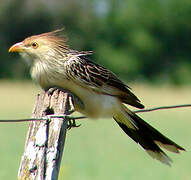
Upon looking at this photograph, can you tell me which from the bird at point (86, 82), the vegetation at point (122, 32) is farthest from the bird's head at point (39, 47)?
the vegetation at point (122, 32)

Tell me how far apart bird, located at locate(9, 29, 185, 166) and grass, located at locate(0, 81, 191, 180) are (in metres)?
0.83

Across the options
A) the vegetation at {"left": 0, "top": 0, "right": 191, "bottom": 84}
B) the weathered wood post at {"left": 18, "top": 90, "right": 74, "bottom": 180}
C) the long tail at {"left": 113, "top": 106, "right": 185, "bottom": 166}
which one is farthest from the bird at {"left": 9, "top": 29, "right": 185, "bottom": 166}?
the vegetation at {"left": 0, "top": 0, "right": 191, "bottom": 84}

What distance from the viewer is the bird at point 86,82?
5.43m

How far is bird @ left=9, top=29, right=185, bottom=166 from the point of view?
17.8 ft

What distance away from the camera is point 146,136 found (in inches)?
→ 227

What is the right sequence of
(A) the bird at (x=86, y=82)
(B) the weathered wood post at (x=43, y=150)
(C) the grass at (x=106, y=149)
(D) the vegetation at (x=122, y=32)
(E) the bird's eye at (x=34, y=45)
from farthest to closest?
(D) the vegetation at (x=122, y=32) < (C) the grass at (x=106, y=149) < (E) the bird's eye at (x=34, y=45) < (A) the bird at (x=86, y=82) < (B) the weathered wood post at (x=43, y=150)

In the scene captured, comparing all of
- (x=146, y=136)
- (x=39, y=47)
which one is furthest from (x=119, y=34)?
(x=39, y=47)

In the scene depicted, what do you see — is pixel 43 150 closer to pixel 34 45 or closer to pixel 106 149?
pixel 34 45

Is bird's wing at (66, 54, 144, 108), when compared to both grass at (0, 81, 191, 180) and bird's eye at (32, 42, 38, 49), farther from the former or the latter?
grass at (0, 81, 191, 180)

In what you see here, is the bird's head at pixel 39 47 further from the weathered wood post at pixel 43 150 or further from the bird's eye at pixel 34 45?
the weathered wood post at pixel 43 150

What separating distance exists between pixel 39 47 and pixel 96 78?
0.59 m

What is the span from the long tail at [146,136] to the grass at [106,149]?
807 millimetres

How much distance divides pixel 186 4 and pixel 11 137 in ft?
107

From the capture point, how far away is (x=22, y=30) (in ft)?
147
